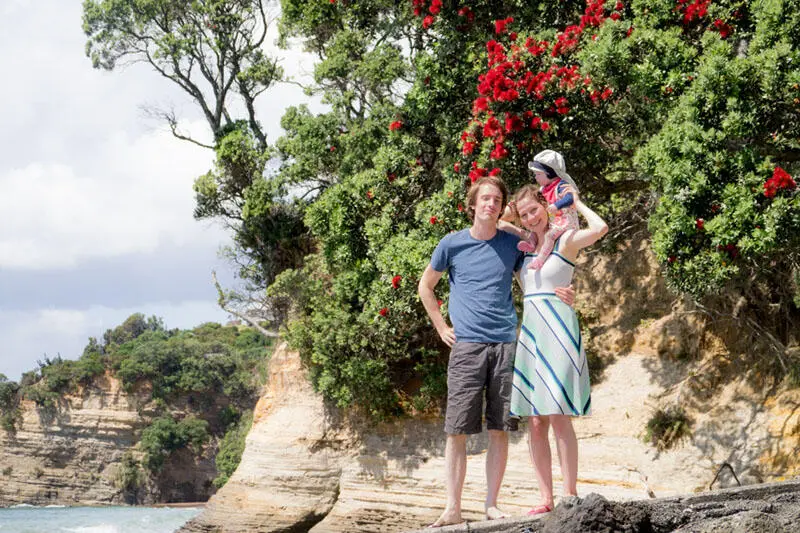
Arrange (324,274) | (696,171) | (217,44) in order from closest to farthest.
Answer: (696,171)
(324,274)
(217,44)

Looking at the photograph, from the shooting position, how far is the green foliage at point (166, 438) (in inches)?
2016

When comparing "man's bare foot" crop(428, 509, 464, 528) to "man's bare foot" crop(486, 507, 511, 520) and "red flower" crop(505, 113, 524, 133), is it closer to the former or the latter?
"man's bare foot" crop(486, 507, 511, 520)

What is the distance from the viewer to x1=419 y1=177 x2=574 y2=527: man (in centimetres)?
514

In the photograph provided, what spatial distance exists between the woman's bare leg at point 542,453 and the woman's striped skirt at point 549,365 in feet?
0.48

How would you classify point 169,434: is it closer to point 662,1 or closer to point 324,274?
point 324,274

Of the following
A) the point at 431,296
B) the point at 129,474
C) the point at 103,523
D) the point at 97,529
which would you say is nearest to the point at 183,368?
the point at 129,474

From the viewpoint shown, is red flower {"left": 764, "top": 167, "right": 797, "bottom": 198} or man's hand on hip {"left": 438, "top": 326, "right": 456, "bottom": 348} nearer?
man's hand on hip {"left": 438, "top": 326, "right": 456, "bottom": 348}

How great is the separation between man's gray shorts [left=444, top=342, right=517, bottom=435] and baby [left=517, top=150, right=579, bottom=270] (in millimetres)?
564

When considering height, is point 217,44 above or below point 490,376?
above

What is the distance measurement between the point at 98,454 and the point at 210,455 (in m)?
6.58

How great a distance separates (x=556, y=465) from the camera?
36.5 feet

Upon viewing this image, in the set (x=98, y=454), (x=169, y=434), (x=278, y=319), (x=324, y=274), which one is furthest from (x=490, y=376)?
(x=98, y=454)

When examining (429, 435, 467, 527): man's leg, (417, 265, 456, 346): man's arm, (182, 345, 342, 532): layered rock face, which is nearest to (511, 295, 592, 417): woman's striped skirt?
(429, 435, 467, 527): man's leg

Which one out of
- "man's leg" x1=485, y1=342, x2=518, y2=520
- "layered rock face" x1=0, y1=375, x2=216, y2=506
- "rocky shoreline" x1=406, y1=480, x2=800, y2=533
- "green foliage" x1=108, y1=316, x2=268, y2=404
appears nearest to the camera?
"rocky shoreline" x1=406, y1=480, x2=800, y2=533
